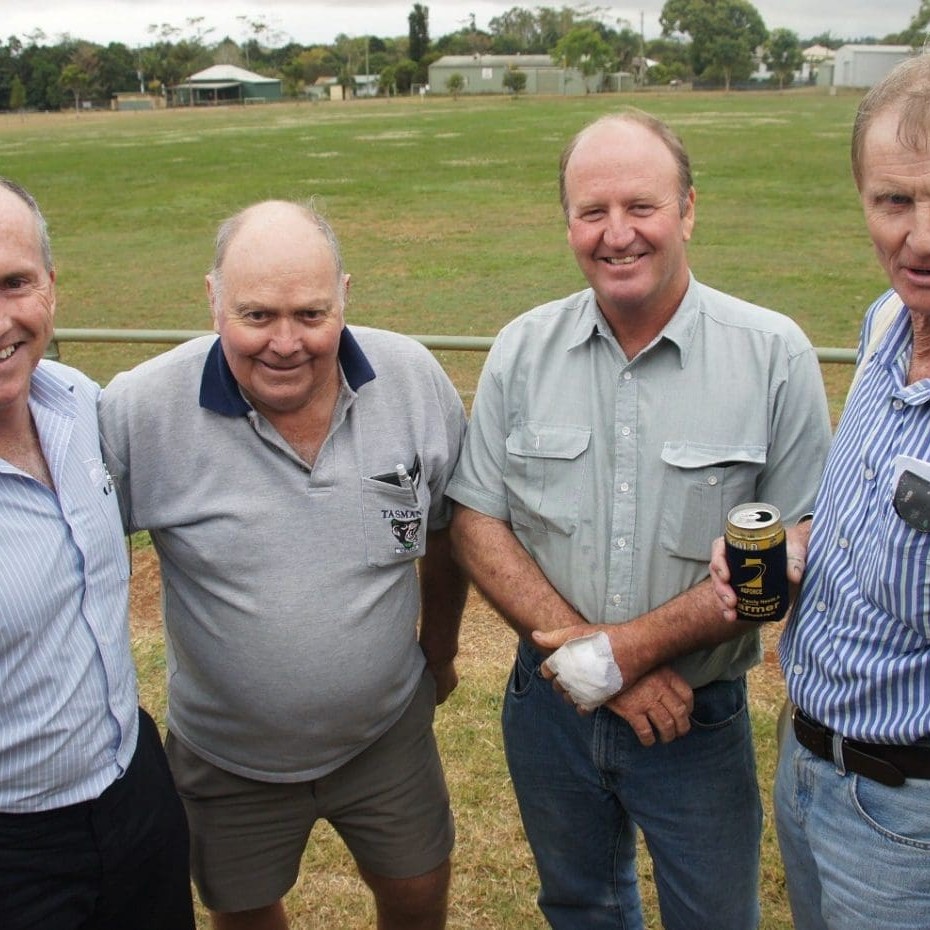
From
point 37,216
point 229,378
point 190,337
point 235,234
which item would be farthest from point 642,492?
point 190,337

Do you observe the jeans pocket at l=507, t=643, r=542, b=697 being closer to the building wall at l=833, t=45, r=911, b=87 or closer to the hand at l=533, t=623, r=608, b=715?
the hand at l=533, t=623, r=608, b=715

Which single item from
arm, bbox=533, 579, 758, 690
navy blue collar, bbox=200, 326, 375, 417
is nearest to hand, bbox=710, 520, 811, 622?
arm, bbox=533, 579, 758, 690

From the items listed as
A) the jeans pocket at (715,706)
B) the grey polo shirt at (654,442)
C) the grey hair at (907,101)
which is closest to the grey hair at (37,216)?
the grey polo shirt at (654,442)

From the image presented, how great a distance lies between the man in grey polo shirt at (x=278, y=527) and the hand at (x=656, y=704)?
567mm

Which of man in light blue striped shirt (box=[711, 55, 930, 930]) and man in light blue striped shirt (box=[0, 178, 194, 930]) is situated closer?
man in light blue striped shirt (box=[711, 55, 930, 930])

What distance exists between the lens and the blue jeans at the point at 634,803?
8.25 ft

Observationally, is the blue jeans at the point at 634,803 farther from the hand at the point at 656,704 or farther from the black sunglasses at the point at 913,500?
the black sunglasses at the point at 913,500

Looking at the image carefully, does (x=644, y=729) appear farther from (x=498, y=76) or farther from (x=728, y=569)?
(x=498, y=76)

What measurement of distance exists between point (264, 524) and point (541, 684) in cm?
78

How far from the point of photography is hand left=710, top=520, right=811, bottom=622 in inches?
80.7

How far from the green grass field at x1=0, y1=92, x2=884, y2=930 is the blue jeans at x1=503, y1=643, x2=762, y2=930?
0.65 meters

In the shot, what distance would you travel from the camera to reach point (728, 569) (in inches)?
80.1

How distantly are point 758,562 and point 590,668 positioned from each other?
52cm

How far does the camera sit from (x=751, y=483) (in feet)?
7.86
